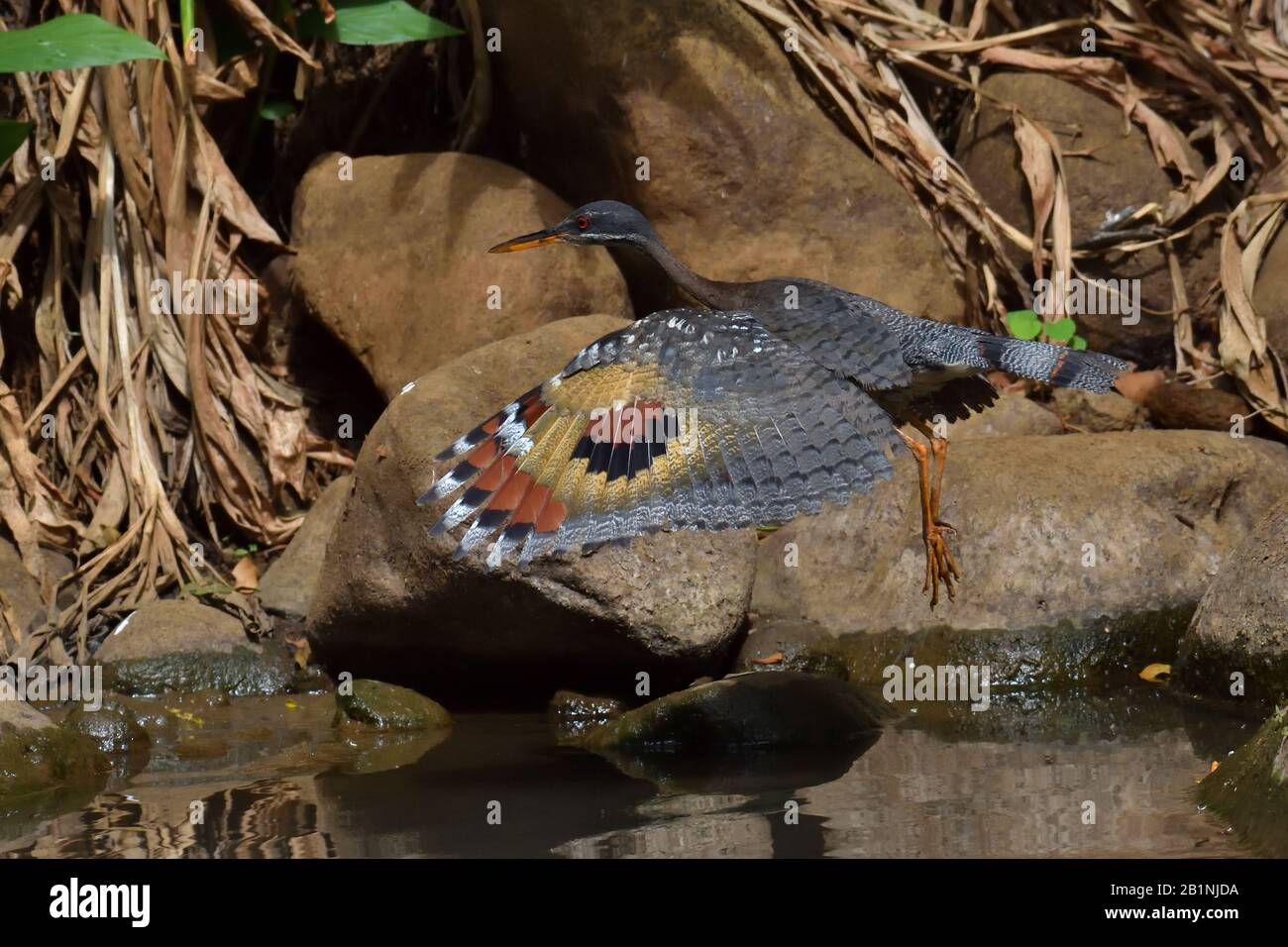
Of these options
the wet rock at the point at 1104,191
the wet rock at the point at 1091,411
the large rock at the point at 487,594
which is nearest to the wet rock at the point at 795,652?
the large rock at the point at 487,594

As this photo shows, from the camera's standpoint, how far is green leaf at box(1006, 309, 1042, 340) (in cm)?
829

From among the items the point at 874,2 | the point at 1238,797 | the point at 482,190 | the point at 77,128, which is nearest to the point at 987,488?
the point at 1238,797

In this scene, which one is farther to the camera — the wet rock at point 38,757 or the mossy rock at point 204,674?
the mossy rock at point 204,674

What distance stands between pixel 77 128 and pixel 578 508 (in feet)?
15.7

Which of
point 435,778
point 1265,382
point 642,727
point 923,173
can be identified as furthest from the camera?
point 923,173

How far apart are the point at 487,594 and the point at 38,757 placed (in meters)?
1.75

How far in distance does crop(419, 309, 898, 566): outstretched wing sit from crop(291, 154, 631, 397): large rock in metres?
3.02

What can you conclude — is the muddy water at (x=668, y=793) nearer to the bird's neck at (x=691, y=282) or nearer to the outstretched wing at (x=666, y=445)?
the outstretched wing at (x=666, y=445)

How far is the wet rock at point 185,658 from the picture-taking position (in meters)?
6.77

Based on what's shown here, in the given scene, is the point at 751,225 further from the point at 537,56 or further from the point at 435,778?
the point at 435,778

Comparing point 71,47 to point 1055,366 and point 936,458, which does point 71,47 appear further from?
point 1055,366

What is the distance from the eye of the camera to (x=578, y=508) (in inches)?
185

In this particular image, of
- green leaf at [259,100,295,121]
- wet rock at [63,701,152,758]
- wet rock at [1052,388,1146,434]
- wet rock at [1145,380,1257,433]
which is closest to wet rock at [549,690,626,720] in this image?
wet rock at [63,701,152,758]

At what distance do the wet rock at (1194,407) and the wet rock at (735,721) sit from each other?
3.20 metres
